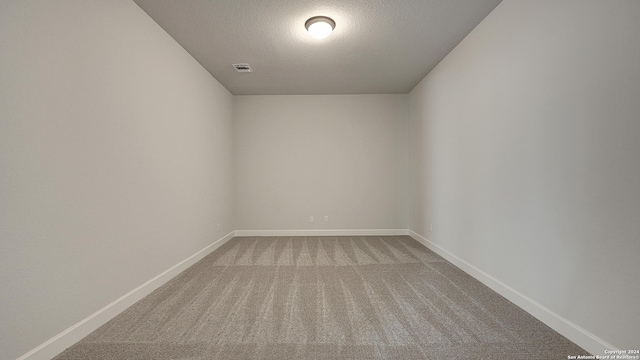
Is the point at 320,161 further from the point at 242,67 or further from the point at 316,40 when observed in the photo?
the point at 316,40

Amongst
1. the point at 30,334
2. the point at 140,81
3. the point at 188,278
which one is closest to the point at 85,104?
the point at 140,81

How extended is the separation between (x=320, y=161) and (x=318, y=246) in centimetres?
184

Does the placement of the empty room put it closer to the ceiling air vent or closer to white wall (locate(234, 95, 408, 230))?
the ceiling air vent

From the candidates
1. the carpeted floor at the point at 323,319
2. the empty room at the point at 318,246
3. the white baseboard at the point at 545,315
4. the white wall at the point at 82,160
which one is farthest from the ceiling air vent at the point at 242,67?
the white baseboard at the point at 545,315

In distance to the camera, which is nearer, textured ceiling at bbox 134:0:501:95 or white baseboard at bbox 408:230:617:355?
white baseboard at bbox 408:230:617:355

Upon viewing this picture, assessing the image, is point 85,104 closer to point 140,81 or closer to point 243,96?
point 140,81

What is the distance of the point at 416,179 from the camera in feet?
17.0

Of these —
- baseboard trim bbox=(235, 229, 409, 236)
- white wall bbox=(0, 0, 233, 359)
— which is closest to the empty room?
white wall bbox=(0, 0, 233, 359)

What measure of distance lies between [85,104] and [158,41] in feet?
4.56

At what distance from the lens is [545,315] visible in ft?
6.99

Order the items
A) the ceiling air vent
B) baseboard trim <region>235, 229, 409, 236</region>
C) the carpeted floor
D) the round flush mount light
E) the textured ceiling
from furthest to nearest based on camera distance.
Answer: baseboard trim <region>235, 229, 409, 236</region> < the ceiling air vent < the round flush mount light < the textured ceiling < the carpeted floor

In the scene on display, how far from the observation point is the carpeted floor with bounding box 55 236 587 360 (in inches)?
70.7

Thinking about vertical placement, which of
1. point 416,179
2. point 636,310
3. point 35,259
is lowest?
point 636,310

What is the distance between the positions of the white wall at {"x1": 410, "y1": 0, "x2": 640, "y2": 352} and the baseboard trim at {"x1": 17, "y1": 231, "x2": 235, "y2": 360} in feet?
11.6
